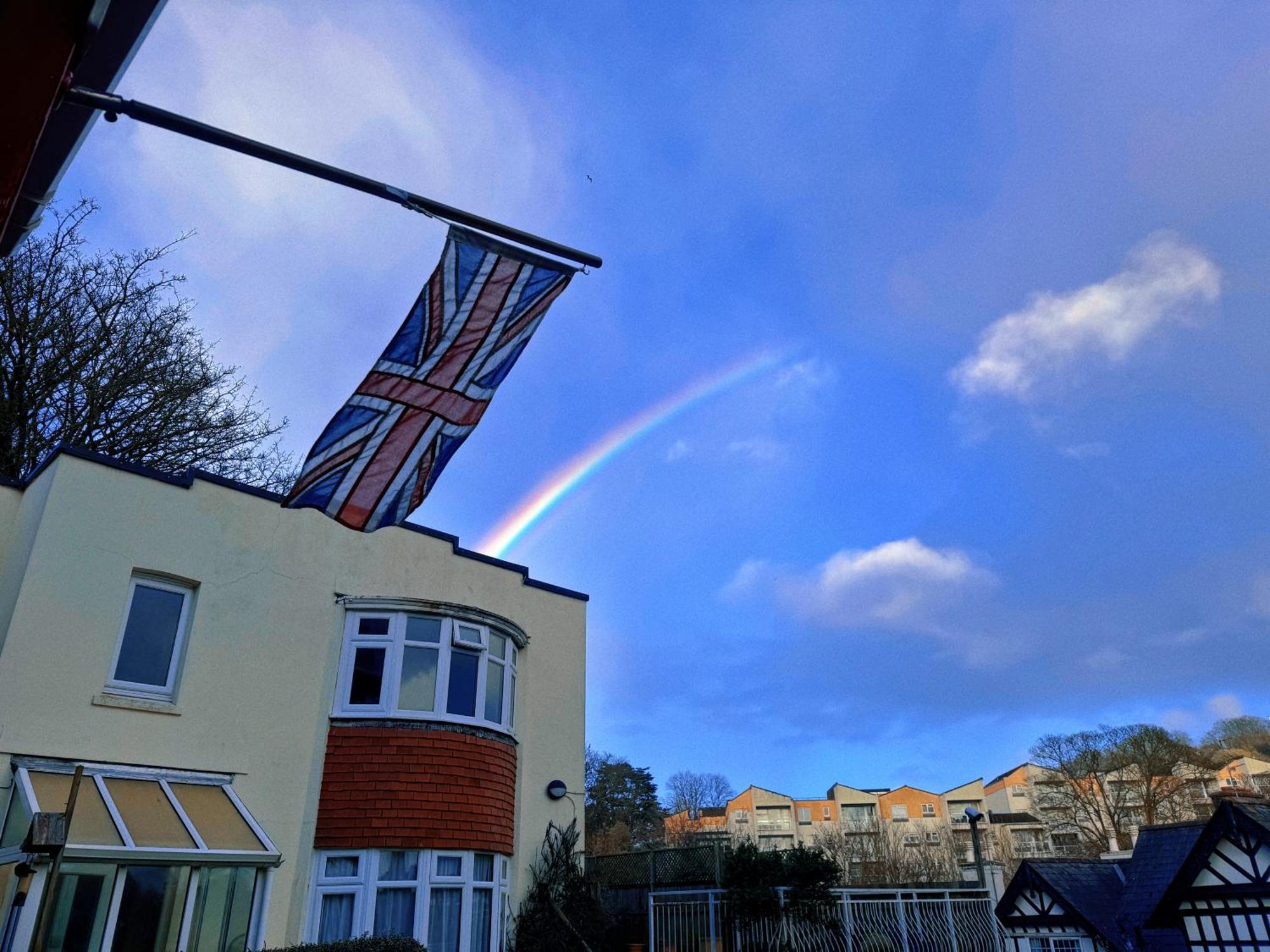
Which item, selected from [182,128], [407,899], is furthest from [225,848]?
[182,128]

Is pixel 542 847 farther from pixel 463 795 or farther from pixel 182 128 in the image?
pixel 182 128

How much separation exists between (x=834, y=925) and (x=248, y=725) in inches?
411

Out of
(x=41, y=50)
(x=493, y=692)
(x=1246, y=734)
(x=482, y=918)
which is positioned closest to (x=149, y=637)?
(x=493, y=692)

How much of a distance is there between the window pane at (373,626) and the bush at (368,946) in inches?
169

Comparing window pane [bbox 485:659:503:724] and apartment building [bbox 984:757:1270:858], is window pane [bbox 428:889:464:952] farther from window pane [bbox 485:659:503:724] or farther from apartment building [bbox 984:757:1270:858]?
apartment building [bbox 984:757:1270:858]

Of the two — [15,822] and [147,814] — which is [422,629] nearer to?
[147,814]

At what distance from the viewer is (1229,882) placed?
1747 cm

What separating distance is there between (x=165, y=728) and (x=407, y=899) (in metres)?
4.02

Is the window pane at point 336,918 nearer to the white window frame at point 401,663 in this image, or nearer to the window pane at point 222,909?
the window pane at point 222,909

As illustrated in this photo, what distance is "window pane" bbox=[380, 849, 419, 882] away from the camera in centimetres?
1251

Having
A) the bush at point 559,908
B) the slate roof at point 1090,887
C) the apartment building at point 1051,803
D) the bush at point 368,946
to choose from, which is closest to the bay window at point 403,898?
the bush at point 368,946

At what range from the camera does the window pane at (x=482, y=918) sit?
1316 cm

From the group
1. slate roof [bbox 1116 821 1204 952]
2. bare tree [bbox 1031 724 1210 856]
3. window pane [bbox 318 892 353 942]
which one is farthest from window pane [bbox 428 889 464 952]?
bare tree [bbox 1031 724 1210 856]

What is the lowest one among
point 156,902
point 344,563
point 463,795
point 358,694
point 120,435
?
point 156,902
